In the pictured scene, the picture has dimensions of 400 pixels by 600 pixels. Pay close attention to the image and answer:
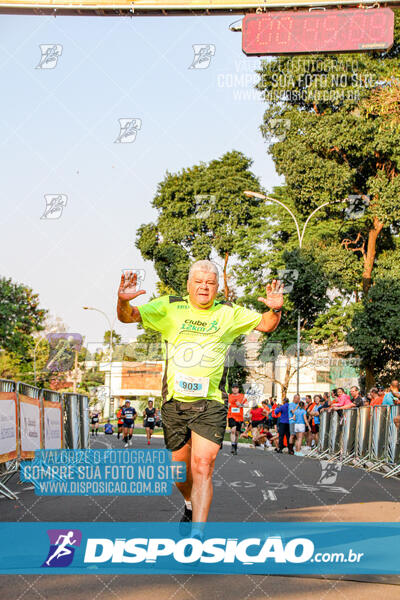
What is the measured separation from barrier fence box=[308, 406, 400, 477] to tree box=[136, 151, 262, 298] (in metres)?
23.1

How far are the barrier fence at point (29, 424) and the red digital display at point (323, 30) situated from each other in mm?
7797

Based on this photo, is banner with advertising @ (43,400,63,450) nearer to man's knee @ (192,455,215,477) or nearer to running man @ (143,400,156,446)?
man's knee @ (192,455,215,477)

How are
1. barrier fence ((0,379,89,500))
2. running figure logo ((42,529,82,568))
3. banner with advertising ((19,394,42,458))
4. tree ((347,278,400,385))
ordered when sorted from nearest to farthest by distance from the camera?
1. running figure logo ((42,529,82,568))
2. barrier fence ((0,379,89,500))
3. banner with advertising ((19,394,42,458))
4. tree ((347,278,400,385))

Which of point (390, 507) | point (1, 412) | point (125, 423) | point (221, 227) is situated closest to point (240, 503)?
point (390, 507)

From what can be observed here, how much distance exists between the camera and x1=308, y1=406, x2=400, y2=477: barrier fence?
14.4 meters

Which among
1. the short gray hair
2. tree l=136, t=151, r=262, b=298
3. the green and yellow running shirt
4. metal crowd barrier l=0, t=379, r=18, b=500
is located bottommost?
metal crowd barrier l=0, t=379, r=18, b=500

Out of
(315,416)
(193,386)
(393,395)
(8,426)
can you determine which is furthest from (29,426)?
(315,416)

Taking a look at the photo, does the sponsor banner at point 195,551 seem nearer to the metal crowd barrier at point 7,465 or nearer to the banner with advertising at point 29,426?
the metal crowd barrier at point 7,465

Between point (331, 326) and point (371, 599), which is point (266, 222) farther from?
point (371, 599)

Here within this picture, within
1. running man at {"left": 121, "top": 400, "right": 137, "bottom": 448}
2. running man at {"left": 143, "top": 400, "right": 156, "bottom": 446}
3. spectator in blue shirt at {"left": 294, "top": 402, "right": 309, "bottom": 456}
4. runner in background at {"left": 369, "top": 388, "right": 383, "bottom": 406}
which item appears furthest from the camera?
running man at {"left": 121, "top": 400, "right": 137, "bottom": 448}

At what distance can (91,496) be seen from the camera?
10148 millimetres

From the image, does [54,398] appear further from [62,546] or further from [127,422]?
[127,422]

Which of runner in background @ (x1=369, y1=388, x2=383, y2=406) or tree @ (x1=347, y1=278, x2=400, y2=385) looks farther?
tree @ (x1=347, y1=278, x2=400, y2=385)

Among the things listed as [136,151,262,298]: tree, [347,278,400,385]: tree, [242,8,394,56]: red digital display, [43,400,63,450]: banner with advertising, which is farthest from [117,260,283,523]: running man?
[136,151,262,298]: tree
